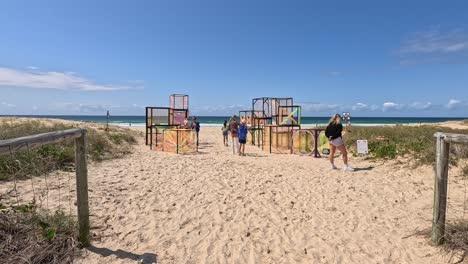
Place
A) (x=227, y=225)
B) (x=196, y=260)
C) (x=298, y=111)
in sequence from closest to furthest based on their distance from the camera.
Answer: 1. (x=196, y=260)
2. (x=227, y=225)
3. (x=298, y=111)

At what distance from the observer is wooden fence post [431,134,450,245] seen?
3.64 metres

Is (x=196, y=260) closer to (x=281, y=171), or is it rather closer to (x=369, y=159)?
(x=281, y=171)

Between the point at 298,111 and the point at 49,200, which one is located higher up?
the point at 298,111

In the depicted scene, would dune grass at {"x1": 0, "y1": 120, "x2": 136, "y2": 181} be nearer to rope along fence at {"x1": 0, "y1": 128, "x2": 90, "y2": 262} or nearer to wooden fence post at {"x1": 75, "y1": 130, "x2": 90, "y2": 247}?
rope along fence at {"x1": 0, "y1": 128, "x2": 90, "y2": 262}

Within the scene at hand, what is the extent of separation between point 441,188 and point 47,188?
587 cm

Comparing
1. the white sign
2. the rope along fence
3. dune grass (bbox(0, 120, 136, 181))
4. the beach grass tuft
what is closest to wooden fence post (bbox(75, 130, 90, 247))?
the rope along fence

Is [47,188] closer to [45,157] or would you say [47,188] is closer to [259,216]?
[45,157]

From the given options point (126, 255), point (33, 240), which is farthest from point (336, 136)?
point (33, 240)

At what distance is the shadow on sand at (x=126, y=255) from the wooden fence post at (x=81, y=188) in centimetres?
17

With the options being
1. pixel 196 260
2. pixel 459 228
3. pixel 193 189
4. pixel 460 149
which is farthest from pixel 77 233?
pixel 460 149

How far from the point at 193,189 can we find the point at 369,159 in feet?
22.2

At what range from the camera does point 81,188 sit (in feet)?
11.4

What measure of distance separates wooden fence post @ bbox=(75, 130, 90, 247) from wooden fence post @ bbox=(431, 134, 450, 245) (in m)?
4.20

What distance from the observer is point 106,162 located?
30.0 ft
